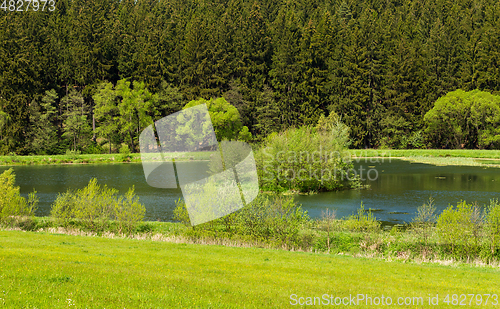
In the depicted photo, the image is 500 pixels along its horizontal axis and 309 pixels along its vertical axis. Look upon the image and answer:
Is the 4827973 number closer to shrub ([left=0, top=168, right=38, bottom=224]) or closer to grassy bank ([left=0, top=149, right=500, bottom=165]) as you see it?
grassy bank ([left=0, top=149, right=500, bottom=165])

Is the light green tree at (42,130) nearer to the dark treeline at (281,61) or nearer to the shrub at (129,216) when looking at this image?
the dark treeline at (281,61)

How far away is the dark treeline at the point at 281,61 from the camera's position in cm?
8700

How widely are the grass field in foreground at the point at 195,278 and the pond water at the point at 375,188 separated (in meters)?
13.1

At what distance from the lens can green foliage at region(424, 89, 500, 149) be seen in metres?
79.0

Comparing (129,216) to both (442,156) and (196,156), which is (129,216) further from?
(442,156)

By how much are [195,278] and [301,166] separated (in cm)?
3327

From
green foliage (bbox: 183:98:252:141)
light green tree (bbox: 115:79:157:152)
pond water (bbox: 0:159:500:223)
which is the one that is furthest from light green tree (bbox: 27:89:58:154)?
green foliage (bbox: 183:98:252:141)

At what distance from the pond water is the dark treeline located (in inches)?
1161

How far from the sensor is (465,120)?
85.0 metres

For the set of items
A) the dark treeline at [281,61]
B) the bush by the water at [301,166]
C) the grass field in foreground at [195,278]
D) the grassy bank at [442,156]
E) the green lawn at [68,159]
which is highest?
the dark treeline at [281,61]

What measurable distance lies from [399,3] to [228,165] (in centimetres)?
9430

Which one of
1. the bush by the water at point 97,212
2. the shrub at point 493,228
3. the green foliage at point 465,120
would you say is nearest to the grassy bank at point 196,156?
the green foliage at point 465,120

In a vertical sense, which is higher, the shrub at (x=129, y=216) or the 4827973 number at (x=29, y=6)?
the 4827973 number at (x=29, y=6)

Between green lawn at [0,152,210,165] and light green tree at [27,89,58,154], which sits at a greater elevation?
light green tree at [27,89,58,154]
